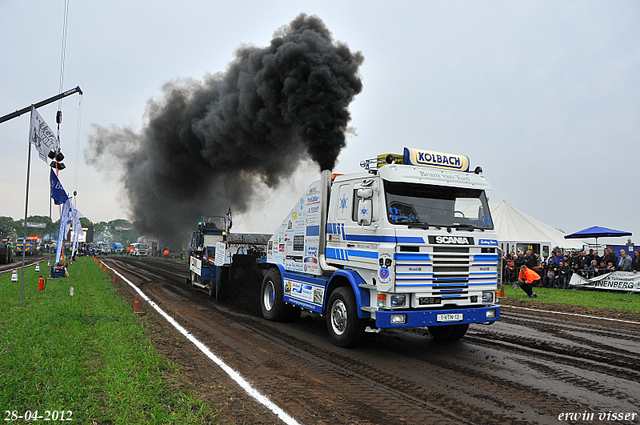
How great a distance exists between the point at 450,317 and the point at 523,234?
845 inches

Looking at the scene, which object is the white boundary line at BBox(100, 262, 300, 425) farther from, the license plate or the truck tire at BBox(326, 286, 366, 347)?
the license plate

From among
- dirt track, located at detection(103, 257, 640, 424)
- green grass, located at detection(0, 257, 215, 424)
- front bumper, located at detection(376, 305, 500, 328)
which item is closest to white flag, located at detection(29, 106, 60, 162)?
green grass, located at detection(0, 257, 215, 424)

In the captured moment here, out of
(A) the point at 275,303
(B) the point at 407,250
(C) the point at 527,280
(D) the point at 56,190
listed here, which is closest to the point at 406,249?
(B) the point at 407,250

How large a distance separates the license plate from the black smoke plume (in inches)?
397

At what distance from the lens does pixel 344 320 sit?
720 centimetres

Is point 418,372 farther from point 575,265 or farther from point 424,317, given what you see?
point 575,265

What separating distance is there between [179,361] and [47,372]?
160cm

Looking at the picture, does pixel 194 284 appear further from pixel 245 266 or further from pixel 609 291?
pixel 609 291

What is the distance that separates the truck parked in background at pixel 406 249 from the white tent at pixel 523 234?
18.8m

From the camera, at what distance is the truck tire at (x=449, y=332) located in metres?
7.87

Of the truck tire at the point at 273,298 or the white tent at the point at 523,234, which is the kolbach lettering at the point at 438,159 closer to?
the truck tire at the point at 273,298

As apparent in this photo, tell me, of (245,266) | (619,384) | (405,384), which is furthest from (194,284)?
(619,384)

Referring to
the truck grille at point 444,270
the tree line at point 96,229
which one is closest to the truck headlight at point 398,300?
the truck grille at point 444,270

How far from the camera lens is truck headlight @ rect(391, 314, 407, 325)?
6336mm
